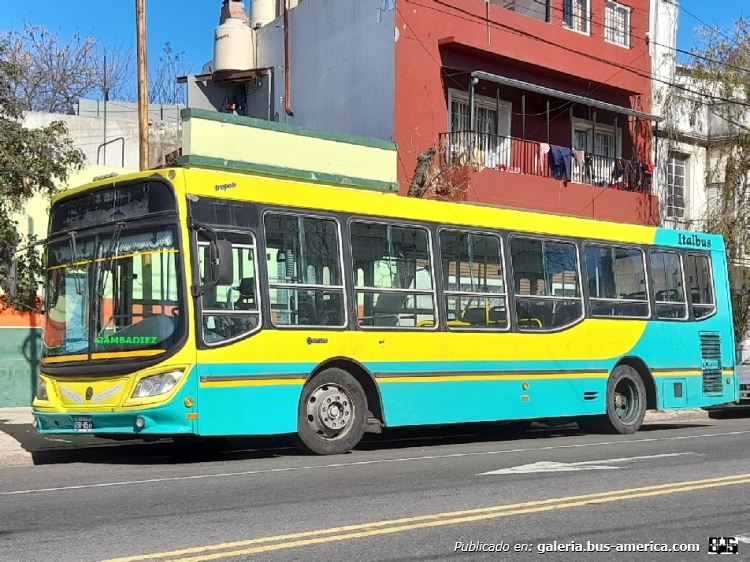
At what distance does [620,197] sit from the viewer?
27688 mm

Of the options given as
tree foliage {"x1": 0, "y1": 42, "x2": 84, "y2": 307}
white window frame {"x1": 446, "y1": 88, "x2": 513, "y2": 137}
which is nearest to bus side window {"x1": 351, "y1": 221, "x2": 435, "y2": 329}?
tree foliage {"x1": 0, "y1": 42, "x2": 84, "y2": 307}

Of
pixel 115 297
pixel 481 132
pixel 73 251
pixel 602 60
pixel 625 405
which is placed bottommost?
pixel 625 405

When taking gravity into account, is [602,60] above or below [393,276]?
above

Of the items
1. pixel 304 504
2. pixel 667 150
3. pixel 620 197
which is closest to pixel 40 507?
pixel 304 504

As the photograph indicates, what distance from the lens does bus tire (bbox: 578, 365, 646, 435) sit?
53.6 ft

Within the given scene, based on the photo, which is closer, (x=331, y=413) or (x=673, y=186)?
(x=331, y=413)

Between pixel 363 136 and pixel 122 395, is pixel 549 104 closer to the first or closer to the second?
pixel 363 136

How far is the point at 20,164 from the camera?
14281 millimetres

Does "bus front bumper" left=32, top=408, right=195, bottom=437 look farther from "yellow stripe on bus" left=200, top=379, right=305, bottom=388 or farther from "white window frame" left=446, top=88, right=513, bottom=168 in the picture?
"white window frame" left=446, top=88, right=513, bottom=168

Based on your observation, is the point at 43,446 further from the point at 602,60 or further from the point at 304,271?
the point at 602,60

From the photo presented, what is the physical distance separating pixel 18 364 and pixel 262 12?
13545mm

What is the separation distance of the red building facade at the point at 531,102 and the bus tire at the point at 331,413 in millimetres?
11224

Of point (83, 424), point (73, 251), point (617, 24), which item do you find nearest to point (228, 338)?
point (83, 424)

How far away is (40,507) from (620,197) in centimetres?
2177
